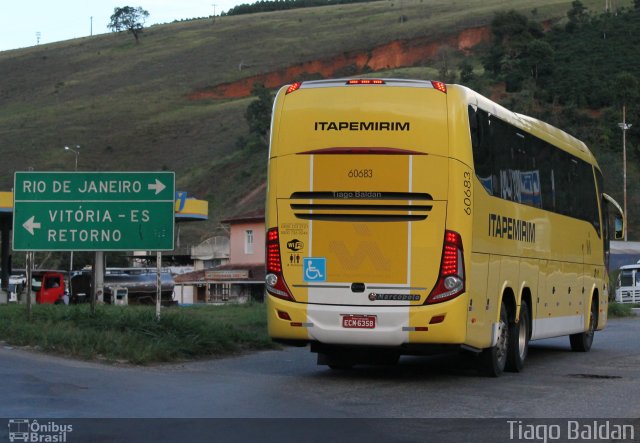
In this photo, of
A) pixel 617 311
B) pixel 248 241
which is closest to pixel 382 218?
pixel 617 311

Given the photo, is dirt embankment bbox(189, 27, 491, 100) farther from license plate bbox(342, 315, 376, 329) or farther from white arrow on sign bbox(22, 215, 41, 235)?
license plate bbox(342, 315, 376, 329)

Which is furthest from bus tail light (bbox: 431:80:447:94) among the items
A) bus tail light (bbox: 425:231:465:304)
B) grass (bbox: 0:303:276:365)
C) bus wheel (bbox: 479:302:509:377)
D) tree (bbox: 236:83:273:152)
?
tree (bbox: 236:83:273:152)

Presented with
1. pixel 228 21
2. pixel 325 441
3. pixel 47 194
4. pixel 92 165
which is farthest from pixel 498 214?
pixel 228 21

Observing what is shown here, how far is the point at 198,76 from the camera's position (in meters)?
140

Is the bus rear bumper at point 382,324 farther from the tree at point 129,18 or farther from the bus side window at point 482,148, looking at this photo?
the tree at point 129,18

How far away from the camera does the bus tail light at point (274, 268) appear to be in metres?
14.7

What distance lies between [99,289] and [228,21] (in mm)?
139563

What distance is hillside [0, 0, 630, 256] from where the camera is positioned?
334ft

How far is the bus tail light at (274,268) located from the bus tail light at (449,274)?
72.0 inches

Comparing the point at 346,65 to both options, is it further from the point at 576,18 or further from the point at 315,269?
the point at 315,269

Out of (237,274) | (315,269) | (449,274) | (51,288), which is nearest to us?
(449,274)

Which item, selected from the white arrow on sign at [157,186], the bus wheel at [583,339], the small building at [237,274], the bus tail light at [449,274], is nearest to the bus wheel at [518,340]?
the bus tail light at [449,274]

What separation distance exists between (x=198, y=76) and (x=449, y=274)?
128464 mm

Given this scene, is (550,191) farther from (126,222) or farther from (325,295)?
(126,222)
